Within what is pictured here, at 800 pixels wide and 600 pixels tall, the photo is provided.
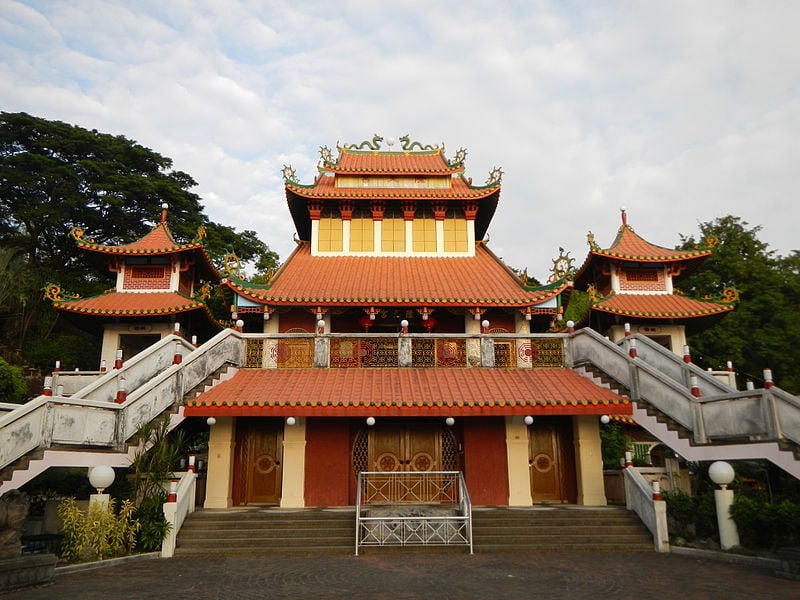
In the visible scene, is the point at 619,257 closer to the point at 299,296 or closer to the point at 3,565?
the point at 299,296

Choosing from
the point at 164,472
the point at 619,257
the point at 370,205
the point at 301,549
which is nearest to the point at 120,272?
the point at 370,205

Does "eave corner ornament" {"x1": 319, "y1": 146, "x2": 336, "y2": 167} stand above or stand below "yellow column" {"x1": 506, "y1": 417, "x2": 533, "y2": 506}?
above

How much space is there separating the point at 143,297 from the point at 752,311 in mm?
28907

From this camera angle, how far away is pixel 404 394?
45.3ft

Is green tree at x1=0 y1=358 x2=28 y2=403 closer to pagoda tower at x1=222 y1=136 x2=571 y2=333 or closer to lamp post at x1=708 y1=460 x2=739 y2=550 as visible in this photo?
pagoda tower at x1=222 y1=136 x2=571 y2=333

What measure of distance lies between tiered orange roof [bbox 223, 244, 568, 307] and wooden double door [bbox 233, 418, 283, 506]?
372 centimetres

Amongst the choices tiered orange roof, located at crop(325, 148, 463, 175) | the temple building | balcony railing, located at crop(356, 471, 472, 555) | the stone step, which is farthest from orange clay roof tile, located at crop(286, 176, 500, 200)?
the stone step

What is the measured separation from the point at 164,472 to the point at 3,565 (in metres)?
3.67

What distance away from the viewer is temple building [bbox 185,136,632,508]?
13602mm

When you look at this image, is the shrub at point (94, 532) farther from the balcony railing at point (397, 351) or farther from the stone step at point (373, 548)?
the balcony railing at point (397, 351)

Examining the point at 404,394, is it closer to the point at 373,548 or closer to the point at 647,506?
the point at 373,548

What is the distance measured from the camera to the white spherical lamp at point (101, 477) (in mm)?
10312

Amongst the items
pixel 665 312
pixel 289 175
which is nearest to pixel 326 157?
pixel 289 175

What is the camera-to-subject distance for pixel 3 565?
8070 millimetres
